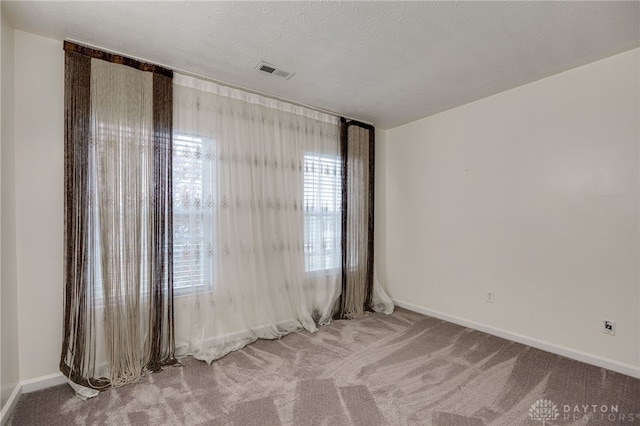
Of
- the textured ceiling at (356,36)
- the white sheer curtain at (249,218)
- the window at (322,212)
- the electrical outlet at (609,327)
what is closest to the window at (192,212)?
the white sheer curtain at (249,218)

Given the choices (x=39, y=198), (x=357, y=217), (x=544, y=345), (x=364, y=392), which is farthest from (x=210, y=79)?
(x=544, y=345)

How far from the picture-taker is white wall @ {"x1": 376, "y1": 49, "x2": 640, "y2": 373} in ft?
7.70

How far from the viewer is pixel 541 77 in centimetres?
272

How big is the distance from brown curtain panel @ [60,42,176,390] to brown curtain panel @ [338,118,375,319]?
78.1 inches

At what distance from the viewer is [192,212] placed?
2.63 meters

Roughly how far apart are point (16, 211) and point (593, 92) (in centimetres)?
449

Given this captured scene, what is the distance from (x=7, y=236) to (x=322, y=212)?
8.62ft

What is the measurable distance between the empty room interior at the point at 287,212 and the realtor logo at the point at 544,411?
2cm

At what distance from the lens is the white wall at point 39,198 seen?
2049 millimetres

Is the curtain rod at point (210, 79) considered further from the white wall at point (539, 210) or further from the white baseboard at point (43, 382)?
the white baseboard at point (43, 382)

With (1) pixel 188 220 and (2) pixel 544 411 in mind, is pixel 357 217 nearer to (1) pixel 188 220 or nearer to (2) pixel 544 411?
(1) pixel 188 220

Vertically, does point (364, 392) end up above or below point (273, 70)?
below

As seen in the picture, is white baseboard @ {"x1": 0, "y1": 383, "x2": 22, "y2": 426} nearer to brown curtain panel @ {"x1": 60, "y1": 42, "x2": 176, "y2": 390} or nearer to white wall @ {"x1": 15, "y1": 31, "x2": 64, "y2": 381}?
white wall @ {"x1": 15, "y1": 31, "x2": 64, "y2": 381}

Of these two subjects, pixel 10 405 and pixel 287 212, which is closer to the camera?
pixel 10 405
